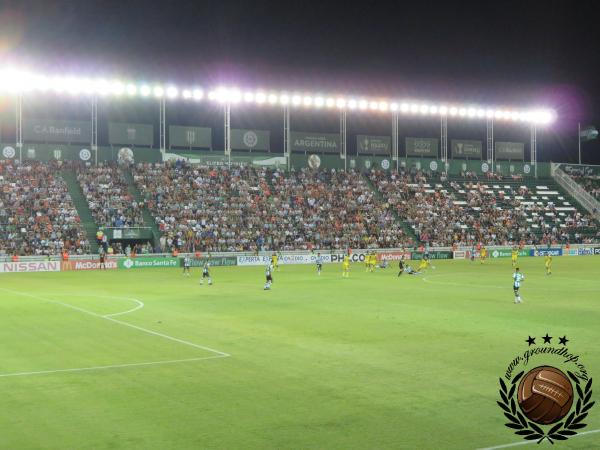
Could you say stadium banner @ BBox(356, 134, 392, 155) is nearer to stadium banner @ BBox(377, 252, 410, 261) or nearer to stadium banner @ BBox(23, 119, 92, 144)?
stadium banner @ BBox(377, 252, 410, 261)

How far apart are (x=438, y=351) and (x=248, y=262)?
1797 inches

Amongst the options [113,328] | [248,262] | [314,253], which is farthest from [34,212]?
[113,328]

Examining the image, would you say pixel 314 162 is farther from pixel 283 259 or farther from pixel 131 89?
pixel 131 89

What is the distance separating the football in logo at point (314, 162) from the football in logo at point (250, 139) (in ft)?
23.0

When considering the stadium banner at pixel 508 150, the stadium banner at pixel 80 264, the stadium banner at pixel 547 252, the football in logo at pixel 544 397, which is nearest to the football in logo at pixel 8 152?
the stadium banner at pixel 80 264

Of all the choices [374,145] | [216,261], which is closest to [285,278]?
[216,261]

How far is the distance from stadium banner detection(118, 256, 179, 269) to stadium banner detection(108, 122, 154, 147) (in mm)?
20323

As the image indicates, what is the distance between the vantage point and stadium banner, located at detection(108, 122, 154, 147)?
2960 inches

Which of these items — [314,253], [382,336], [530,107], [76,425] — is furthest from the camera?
[530,107]

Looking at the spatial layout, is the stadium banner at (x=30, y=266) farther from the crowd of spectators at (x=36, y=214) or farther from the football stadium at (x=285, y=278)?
the crowd of spectators at (x=36, y=214)

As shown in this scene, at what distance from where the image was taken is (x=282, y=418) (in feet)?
40.5

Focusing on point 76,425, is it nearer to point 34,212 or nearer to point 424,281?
point 424,281

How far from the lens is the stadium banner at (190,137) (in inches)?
3073

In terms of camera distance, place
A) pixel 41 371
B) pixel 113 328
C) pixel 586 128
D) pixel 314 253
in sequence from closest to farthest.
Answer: pixel 41 371 < pixel 113 328 < pixel 314 253 < pixel 586 128
